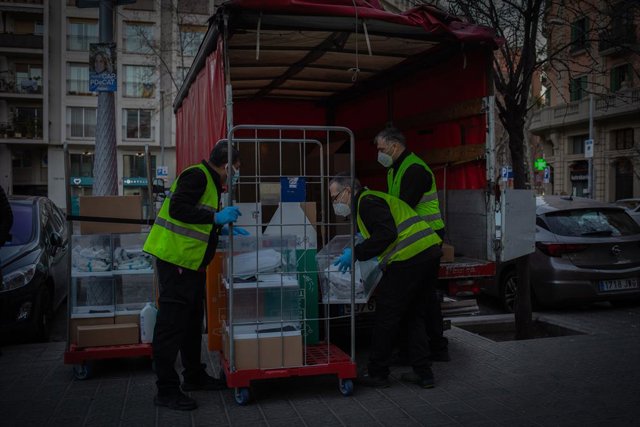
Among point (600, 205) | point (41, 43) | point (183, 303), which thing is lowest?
point (183, 303)

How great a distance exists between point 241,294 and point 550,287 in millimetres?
4759

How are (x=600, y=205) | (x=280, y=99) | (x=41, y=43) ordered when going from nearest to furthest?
(x=600, y=205) → (x=280, y=99) → (x=41, y=43)

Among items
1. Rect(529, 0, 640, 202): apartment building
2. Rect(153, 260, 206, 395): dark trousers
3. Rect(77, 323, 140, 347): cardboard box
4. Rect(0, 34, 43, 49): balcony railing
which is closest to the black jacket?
Rect(153, 260, 206, 395): dark trousers

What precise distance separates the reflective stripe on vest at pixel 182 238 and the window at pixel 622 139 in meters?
32.1

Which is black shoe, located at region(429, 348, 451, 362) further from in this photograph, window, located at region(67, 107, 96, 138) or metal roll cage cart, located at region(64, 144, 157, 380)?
window, located at region(67, 107, 96, 138)

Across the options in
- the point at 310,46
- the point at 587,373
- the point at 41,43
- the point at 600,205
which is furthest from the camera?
the point at 41,43

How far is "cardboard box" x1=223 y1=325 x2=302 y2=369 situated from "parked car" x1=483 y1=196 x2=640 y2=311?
420cm

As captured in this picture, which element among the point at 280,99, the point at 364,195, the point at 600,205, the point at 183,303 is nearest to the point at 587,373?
the point at 364,195

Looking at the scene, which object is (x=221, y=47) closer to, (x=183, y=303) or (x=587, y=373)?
(x=183, y=303)

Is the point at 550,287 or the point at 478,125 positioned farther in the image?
the point at 550,287

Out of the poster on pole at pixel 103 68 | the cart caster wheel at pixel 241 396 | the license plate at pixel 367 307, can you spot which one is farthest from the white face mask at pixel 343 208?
the poster on pole at pixel 103 68

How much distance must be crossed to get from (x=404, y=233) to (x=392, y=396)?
1.22 meters

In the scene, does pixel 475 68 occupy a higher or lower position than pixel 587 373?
higher

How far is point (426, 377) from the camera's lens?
481cm
